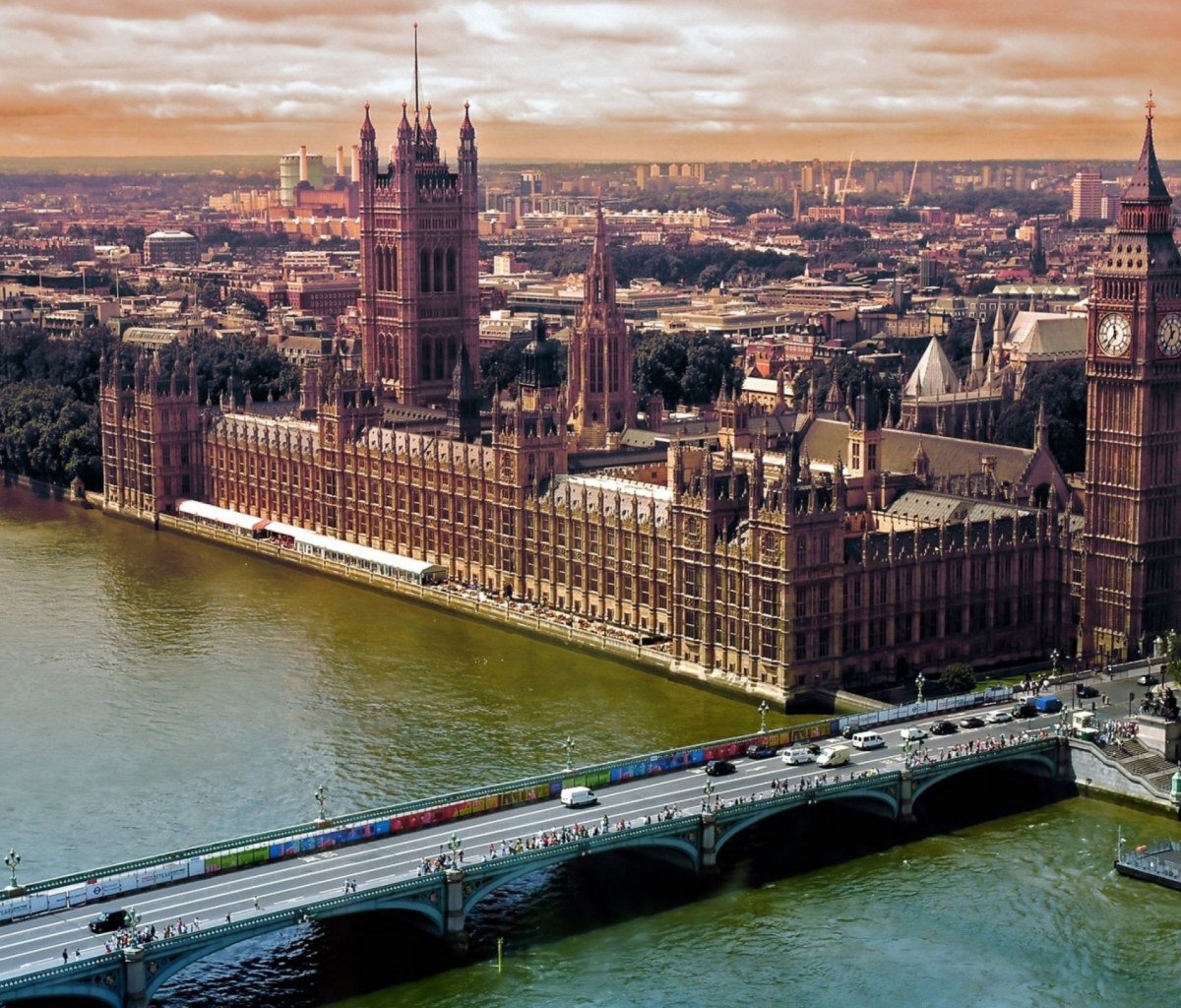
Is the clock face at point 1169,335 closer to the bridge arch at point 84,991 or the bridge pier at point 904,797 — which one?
the bridge pier at point 904,797

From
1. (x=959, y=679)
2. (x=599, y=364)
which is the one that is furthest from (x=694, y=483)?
(x=599, y=364)

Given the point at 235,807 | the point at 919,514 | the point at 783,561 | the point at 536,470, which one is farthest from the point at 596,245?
the point at 235,807

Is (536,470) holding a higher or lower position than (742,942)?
higher

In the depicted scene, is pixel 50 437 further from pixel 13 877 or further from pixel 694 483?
pixel 13 877

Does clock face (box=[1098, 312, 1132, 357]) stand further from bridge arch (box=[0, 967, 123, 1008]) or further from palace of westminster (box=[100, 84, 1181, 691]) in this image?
bridge arch (box=[0, 967, 123, 1008])

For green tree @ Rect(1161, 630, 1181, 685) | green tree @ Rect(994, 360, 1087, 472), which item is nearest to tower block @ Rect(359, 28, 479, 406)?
green tree @ Rect(994, 360, 1087, 472)

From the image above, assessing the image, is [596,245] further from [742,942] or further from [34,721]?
[742,942]
